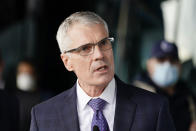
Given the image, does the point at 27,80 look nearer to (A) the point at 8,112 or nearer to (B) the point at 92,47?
(A) the point at 8,112

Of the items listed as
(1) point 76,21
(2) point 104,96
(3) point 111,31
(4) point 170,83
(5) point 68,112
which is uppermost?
(1) point 76,21

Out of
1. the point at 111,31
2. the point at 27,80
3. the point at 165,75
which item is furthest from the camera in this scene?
the point at 111,31

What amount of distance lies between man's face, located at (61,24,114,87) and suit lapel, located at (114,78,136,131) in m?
0.14

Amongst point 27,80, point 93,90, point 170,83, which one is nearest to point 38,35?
point 27,80

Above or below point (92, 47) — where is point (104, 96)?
below

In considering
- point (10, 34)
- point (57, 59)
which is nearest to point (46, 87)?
point (57, 59)

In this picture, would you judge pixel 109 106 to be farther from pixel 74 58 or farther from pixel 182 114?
pixel 182 114

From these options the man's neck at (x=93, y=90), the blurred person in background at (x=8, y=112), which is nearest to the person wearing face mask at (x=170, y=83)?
the blurred person in background at (x=8, y=112)

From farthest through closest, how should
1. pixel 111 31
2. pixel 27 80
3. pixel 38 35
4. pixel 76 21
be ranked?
pixel 38 35
pixel 111 31
pixel 27 80
pixel 76 21

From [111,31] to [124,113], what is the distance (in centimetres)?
533

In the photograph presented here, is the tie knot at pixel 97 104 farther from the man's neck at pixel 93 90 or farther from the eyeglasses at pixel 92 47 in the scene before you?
the eyeglasses at pixel 92 47

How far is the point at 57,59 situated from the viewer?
11492mm

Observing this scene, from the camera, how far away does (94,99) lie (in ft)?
12.3

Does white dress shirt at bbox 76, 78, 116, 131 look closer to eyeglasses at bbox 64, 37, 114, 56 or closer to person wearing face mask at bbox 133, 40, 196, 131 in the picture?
eyeglasses at bbox 64, 37, 114, 56
